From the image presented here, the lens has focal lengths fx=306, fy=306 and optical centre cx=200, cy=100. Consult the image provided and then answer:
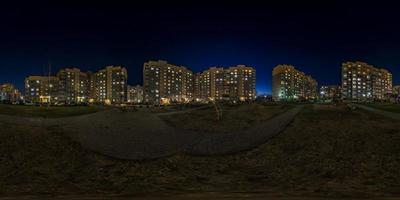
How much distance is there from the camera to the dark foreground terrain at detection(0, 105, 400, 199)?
31.3 ft

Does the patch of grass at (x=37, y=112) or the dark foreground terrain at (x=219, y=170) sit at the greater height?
the patch of grass at (x=37, y=112)

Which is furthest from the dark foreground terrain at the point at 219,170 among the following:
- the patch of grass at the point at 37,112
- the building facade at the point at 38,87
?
the building facade at the point at 38,87

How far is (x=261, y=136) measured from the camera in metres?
20.1

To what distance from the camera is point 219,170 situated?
41.7 ft

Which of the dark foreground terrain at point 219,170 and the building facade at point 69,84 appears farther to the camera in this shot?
the building facade at point 69,84

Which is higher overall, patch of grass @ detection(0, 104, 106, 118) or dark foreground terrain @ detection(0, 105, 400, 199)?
patch of grass @ detection(0, 104, 106, 118)

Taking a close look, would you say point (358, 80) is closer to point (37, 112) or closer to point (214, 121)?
point (214, 121)

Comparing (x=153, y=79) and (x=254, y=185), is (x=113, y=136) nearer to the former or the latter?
(x=254, y=185)

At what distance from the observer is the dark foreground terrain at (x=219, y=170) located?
9539 mm

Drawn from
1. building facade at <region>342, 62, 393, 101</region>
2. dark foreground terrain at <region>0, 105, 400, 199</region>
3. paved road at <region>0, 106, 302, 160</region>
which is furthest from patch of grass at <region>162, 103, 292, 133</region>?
building facade at <region>342, 62, 393, 101</region>

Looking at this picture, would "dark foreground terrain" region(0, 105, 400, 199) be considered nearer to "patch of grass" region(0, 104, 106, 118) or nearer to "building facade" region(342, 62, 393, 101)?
"patch of grass" region(0, 104, 106, 118)

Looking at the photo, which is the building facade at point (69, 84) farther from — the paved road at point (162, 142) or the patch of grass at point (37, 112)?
the paved road at point (162, 142)

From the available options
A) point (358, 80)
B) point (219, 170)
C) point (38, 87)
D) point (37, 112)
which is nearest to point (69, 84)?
point (38, 87)

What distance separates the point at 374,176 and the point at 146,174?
27.5 feet
